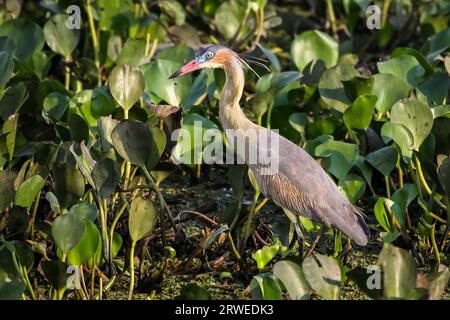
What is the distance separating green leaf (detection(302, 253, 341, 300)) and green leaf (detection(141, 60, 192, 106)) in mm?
1613

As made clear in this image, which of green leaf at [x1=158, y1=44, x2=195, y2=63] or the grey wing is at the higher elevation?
green leaf at [x1=158, y1=44, x2=195, y2=63]

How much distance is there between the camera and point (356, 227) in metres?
4.23

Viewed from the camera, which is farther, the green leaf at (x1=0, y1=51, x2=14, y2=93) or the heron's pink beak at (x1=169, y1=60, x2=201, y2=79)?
the green leaf at (x1=0, y1=51, x2=14, y2=93)

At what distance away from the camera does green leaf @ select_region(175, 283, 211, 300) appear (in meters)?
3.78

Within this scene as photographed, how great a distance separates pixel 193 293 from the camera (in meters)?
3.79

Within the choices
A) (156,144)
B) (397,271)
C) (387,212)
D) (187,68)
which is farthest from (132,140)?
(397,271)

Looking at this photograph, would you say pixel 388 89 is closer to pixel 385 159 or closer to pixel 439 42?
pixel 385 159

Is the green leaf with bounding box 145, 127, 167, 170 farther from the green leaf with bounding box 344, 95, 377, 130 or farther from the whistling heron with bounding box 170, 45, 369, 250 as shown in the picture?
the green leaf with bounding box 344, 95, 377, 130

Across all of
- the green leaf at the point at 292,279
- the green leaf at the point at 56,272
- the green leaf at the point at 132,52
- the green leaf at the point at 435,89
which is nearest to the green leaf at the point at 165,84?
the green leaf at the point at 132,52

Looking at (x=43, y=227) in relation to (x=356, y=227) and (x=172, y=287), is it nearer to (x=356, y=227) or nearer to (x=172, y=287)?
(x=172, y=287)

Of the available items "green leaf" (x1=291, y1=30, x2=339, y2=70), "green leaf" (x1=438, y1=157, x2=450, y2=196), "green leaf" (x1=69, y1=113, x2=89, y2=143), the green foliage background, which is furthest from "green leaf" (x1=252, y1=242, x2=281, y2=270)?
"green leaf" (x1=291, y1=30, x2=339, y2=70)

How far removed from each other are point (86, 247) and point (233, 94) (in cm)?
112
